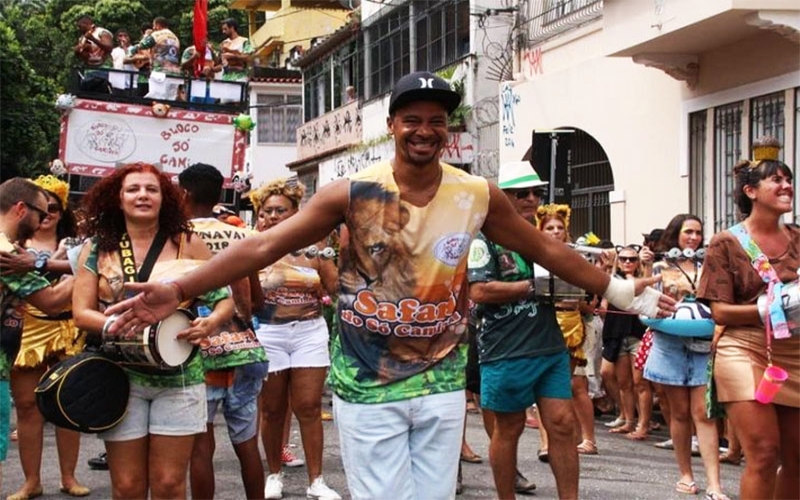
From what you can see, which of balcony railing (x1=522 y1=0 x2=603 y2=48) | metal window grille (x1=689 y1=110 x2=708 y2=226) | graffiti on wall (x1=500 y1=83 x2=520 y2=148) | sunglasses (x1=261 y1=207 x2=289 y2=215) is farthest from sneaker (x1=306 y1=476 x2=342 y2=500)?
balcony railing (x1=522 y1=0 x2=603 y2=48)

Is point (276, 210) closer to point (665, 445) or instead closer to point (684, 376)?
point (684, 376)

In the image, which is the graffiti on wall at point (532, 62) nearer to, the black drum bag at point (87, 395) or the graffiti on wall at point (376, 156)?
the graffiti on wall at point (376, 156)

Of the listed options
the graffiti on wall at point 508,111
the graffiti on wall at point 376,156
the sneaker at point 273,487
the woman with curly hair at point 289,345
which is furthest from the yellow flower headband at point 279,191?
the graffiti on wall at point 508,111

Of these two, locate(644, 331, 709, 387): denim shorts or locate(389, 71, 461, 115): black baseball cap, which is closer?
locate(389, 71, 461, 115): black baseball cap

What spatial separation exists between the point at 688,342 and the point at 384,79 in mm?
23538

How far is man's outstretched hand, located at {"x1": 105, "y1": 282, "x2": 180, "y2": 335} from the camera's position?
4770 millimetres

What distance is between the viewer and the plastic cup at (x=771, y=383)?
6.36 m

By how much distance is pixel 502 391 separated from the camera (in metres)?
7.37

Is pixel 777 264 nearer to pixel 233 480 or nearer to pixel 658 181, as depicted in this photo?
pixel 233 480

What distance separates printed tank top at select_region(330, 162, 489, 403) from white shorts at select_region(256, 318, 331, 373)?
357cm

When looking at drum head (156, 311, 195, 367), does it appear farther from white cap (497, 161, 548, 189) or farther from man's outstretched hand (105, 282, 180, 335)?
white cap (497, 161, 548, 189)

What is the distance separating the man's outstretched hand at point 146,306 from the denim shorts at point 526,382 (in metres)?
3.00

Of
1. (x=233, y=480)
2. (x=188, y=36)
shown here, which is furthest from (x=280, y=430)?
(x=188, y=36)

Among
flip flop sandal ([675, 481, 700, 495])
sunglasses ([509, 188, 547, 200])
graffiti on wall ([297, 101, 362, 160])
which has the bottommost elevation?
flip flop sandal ([675, 481, 700, 495])
